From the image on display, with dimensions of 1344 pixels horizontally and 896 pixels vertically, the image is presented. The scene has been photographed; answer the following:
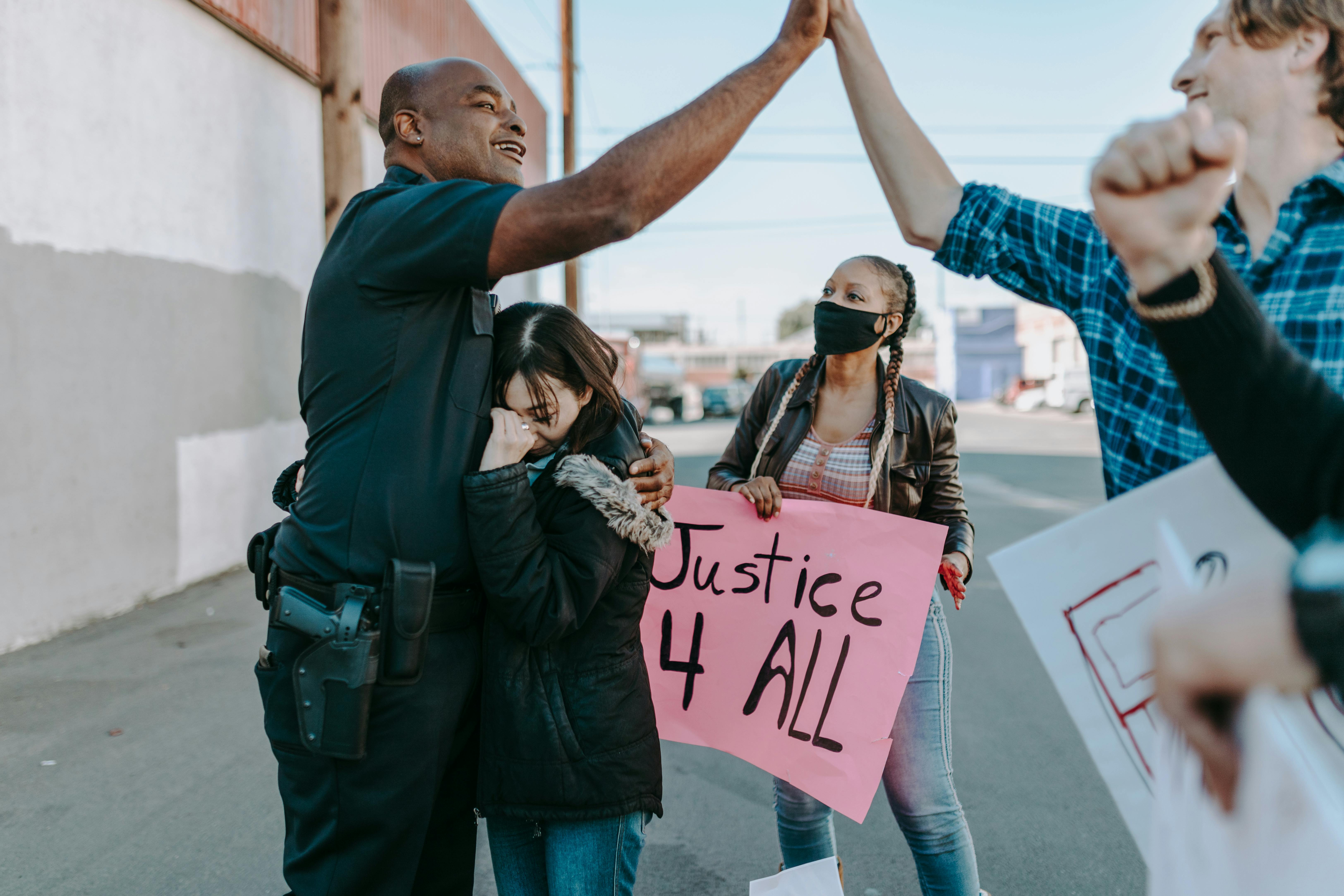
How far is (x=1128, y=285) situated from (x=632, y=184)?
2.42 feet

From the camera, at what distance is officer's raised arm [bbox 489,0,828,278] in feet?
4.60

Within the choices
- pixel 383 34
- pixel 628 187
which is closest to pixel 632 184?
pixel 628 187

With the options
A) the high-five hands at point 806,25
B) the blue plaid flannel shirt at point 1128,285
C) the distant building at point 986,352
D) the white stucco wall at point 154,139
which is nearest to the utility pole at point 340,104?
the white stucco wall at point 154,139

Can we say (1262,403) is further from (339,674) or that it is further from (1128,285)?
(339,674)

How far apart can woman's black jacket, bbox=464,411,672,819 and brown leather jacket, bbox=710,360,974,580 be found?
96 centimetres

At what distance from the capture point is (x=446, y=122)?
1792mm

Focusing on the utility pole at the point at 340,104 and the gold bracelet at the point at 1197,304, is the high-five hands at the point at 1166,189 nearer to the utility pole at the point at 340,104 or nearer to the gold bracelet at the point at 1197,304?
the gold bracelet at the point at 1197,304

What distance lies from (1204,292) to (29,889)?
3569 millimetres

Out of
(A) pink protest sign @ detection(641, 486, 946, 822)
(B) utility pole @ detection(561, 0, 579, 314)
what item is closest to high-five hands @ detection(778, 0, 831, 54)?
(A) pink protest sign @ detection(641, 486, 946, 822)

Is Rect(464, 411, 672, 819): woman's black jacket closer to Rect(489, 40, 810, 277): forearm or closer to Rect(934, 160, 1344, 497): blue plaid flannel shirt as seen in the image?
Rect(489, 40, 810, 277): forearm

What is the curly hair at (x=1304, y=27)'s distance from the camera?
38.8 inches

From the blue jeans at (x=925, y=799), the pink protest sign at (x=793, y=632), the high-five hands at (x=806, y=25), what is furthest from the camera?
the pink protest sign at (x=793, y=632)

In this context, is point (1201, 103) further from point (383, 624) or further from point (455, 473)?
point (383, 624)

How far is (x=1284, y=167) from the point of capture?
1056mm
